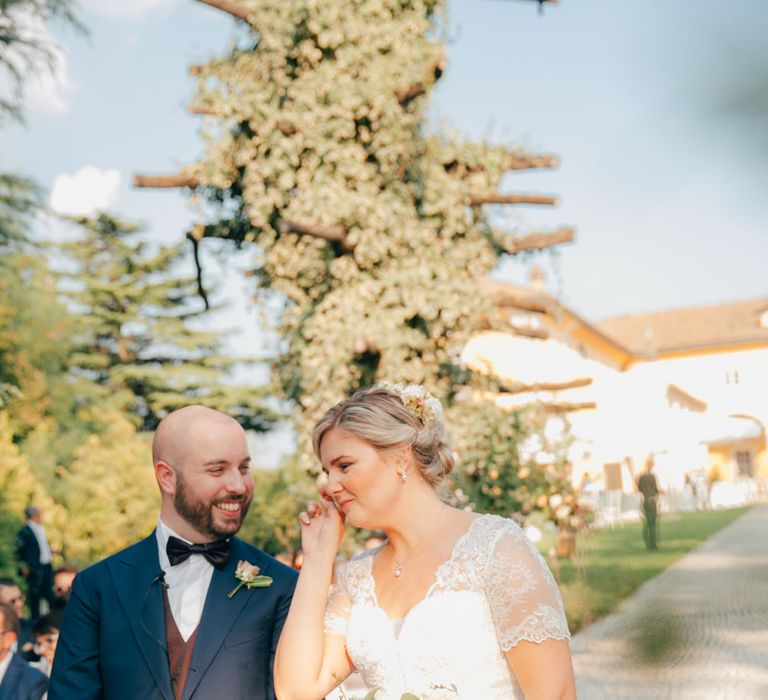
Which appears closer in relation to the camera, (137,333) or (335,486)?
(335,486)

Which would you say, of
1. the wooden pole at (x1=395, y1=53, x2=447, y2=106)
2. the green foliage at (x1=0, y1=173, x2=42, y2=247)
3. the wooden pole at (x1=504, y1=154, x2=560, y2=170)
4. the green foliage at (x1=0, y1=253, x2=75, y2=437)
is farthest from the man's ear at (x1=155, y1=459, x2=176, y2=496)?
the green foliage at (x1=0, y1=253, x2=75, y2=437)

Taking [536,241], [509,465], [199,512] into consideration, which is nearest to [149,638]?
[199,512]

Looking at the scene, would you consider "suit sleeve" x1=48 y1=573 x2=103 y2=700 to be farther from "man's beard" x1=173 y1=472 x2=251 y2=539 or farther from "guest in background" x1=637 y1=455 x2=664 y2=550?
"guest in background" x1=637 y1=455 x2=664 y2=550

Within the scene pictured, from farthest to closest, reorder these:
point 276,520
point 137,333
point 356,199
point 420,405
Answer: point 137,333 → point 276,520 → point 356,199 → point 420,405

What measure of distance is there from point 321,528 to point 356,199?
9156mm

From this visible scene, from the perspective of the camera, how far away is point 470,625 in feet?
7.45

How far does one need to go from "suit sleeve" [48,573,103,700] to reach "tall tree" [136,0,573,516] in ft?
27.7

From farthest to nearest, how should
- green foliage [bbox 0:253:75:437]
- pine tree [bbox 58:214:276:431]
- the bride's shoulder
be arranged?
pine tree [bbox 58:214:276:431]
green foliage [bbox 0:253:75:437]
the bride's shoulder

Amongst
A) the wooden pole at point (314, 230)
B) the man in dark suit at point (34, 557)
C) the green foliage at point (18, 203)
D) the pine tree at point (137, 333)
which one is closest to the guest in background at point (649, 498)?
the wooden pole at point (314, 230)

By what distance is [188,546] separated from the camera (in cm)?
258

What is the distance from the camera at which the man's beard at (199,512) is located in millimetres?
2583

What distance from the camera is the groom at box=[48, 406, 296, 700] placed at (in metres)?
2.43

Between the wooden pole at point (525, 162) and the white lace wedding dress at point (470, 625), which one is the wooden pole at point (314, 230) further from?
the white lace wedding dress at point (470, 625)

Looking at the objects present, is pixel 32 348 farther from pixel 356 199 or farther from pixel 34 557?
pixel 356 199
